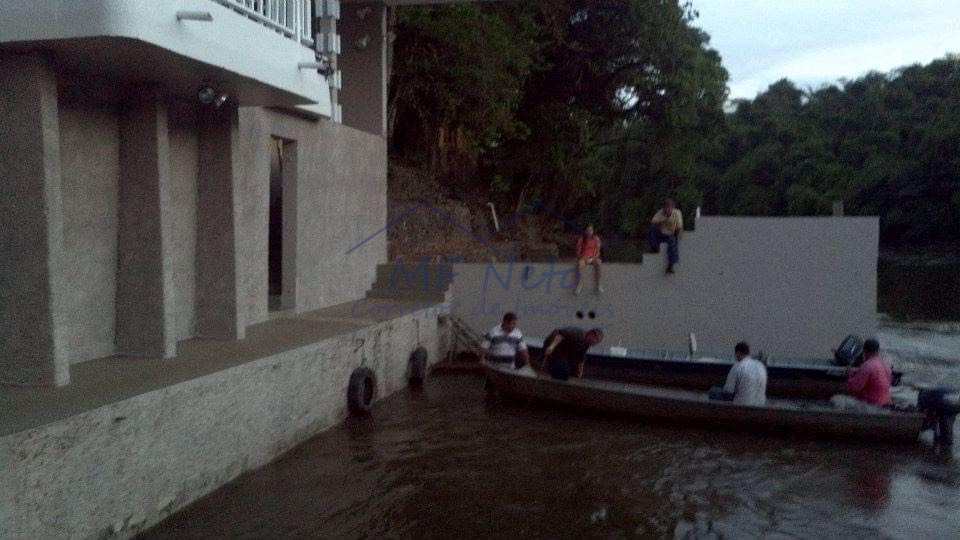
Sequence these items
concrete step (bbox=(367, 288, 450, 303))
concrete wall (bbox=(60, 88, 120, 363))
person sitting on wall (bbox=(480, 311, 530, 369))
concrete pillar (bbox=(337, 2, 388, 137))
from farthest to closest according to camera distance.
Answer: concrete pillar (bbox=(337, 2, 388, 137)) < concrete step (bbox=(367, 288, 450, 303)) < person sitting on wall (bbox=(480, 311, 530, 369)) < concrete wall (bbox=(60, 88, 120, 363))

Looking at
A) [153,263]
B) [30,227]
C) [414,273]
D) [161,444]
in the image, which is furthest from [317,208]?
[161,444]

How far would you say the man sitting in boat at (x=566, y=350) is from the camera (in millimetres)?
13484

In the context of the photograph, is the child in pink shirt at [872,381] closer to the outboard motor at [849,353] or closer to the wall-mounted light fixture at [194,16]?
the outboard motor at [849,353]

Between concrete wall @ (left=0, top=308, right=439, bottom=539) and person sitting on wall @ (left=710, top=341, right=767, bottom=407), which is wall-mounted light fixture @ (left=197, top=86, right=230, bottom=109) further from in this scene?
person sitting on wall @ (left=710, top=341, right=767, bottom=407)

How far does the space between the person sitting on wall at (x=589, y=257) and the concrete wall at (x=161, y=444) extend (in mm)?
6248

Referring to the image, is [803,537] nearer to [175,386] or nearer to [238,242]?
[175,386]

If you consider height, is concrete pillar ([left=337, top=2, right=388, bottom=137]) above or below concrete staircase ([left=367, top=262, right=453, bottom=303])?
above

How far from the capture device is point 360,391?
12.3 meters

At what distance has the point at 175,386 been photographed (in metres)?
7.98

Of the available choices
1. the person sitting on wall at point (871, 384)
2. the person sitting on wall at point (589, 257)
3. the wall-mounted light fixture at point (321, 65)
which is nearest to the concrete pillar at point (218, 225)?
the wall-mounted light fixture at point (321, 65)

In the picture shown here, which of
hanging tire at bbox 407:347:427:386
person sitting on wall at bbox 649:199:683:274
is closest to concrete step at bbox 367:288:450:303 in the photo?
hanging tire at bbox 407:347:427:386

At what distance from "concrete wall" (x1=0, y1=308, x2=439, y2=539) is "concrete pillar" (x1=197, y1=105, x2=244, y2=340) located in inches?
53.3

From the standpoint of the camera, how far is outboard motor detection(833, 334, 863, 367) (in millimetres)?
15039

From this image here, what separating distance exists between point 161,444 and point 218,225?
4.33m
